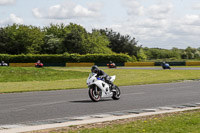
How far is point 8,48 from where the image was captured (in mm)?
98062

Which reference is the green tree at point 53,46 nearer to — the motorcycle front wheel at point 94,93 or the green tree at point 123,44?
the green tree at point 123,44

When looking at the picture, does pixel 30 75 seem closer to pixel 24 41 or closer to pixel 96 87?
pixel 96 87

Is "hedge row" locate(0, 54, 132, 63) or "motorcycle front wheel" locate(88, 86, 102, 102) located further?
"hedge row" locate(0, 54, 132, 63)

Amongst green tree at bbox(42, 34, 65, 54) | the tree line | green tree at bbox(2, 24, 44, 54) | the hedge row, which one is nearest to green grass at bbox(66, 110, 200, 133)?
the hedge row

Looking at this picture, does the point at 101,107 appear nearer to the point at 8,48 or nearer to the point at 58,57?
the point at 58,57

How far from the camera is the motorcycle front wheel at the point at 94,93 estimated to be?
1426cm

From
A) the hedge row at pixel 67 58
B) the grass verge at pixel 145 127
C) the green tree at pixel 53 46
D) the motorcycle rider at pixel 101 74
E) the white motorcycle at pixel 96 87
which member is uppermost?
the green tree at pixel 53 46

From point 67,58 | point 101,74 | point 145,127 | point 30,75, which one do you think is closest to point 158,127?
point 145,127

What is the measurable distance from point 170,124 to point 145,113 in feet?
8.53

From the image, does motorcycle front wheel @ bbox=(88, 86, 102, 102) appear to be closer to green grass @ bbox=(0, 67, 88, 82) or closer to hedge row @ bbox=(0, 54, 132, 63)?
green grass @ bbox=(0, 67, 88, 82)

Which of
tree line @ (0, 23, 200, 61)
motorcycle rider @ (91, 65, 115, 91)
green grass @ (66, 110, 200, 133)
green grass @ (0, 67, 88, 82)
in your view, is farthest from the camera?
tree line @ (0, 23, 200, 61)

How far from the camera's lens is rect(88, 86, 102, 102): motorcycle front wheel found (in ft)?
46.8

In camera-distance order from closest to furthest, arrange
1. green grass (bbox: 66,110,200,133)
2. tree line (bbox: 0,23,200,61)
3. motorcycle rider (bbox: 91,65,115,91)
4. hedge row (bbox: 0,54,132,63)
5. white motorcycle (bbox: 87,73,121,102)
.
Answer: green grass (bbox: 66,110,200,133), white motorcycle (bbox: 87,73,121,102), motorcycle rider (bbox: 91,65,115,91), hedge row (bbox: 0,54,132,63), tree line (bbox: 0,23,200,61)

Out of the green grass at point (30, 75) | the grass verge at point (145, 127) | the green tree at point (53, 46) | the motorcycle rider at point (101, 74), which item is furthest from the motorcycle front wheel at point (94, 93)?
the green tree at point (53, 46)
